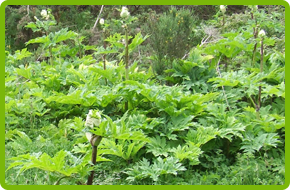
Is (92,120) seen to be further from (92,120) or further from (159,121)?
(159,121)

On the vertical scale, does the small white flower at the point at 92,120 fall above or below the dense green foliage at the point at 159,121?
above

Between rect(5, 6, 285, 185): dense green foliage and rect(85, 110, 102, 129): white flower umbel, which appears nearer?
rect(85, 110, 102, 129): white flower umbel

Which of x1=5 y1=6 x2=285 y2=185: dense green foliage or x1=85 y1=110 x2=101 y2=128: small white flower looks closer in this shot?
x1=85 y1=110 x2=101 y2=128: small white flower

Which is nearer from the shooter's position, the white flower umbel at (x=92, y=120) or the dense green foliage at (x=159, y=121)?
the white flower umbel at (x=92, y=120)

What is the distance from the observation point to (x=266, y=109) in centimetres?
432

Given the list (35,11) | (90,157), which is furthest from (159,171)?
(35,11)

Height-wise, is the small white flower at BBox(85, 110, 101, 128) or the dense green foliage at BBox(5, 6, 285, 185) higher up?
the small white flower at BBox(85, 110, 101, 128)

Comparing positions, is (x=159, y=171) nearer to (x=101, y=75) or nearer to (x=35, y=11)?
(x=101, y=75)

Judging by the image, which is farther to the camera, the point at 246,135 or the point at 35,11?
the point at 35,11

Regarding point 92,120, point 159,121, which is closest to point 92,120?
point 92,120

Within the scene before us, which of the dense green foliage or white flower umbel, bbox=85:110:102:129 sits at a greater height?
white flower umbel, bbox=85:110:102:129

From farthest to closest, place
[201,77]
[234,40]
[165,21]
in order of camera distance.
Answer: [165,21] < [201,77] < [234,40]

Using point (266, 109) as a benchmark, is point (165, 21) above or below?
above

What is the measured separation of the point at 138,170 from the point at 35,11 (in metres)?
7.00
